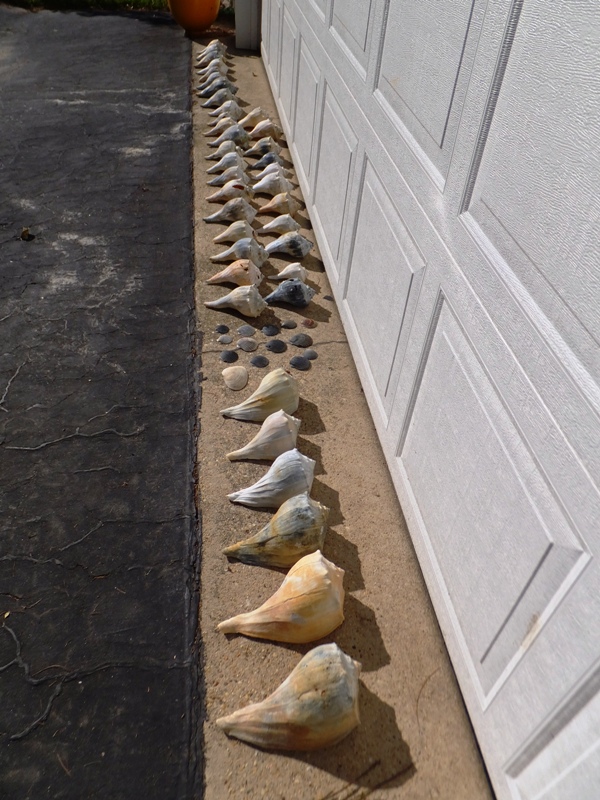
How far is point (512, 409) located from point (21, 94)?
17.6 ft

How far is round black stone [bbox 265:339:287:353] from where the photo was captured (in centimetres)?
266

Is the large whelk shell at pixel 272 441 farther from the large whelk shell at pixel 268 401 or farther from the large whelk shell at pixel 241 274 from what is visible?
the large whelk shell at pixel 241 274

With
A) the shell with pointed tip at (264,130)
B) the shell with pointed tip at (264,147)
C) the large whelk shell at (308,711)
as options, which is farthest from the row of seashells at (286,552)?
the shell with pointed tip at (264,130)

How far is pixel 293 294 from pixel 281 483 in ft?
4.04

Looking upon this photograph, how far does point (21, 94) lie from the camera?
16.4 ft

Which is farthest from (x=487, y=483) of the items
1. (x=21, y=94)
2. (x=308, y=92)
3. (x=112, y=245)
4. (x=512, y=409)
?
(x=21, y=94)

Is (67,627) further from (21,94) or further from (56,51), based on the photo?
(56,51)

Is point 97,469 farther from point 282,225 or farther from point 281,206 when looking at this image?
point 281,206

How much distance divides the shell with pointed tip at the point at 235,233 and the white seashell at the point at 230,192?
0.43 meters

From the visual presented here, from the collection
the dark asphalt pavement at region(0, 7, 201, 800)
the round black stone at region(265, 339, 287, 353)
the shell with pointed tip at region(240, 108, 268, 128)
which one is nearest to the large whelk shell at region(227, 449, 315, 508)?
the dark asphalt pavement at region(0, 7, 201, 800)

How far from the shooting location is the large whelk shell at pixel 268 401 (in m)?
2.27

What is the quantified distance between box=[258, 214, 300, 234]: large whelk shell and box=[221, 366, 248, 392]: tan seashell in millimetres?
1248

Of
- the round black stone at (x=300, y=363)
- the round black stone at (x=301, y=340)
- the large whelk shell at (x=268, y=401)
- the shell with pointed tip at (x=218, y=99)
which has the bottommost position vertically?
the shell with pointed tip at (x=218, y=99)

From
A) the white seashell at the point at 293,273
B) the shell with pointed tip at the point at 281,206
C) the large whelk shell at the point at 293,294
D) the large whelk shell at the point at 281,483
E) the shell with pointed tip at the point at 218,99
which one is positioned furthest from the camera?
the shell with pointed tip at the point at 218,99
